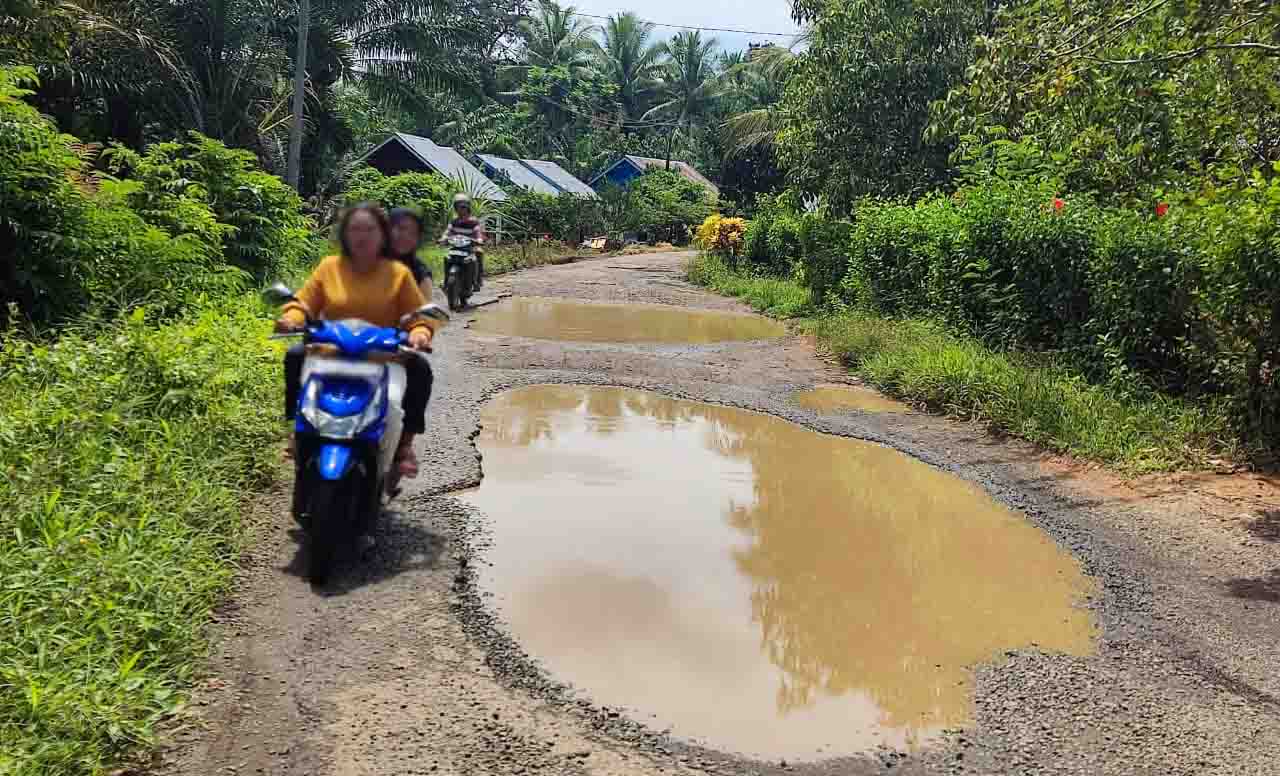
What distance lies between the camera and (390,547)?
Result: 5.03 m

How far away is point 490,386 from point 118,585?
5417mm

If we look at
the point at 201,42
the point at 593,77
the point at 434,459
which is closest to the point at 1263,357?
the point at 434,459

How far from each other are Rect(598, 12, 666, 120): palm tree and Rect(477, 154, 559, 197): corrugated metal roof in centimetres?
1417

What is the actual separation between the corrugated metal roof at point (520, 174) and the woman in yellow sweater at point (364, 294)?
33.7m

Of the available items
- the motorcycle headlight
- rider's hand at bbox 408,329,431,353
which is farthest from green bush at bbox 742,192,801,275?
the motorcycle headlight

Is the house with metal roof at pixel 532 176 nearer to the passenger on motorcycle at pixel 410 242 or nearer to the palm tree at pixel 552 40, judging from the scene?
the palm tree at pixel 552 40

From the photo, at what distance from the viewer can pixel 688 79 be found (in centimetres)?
5419

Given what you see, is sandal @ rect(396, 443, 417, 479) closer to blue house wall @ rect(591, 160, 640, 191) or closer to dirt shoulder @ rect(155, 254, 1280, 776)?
dirt shoulder @ rect(155, 254, 1280, 776)

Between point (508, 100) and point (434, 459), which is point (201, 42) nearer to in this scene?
point (434, 459)

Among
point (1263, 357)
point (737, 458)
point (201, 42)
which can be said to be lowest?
point (737, 458)

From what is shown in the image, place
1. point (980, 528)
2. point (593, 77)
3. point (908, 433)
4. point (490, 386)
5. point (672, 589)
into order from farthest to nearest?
point (593, 77) → point (490, 386) → point (908, 433) → point (980, 528) → point (672, 589)

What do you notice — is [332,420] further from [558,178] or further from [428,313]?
[558,178]

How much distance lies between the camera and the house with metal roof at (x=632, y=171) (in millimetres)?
50562

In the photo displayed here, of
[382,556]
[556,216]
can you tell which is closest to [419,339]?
[382,556]
